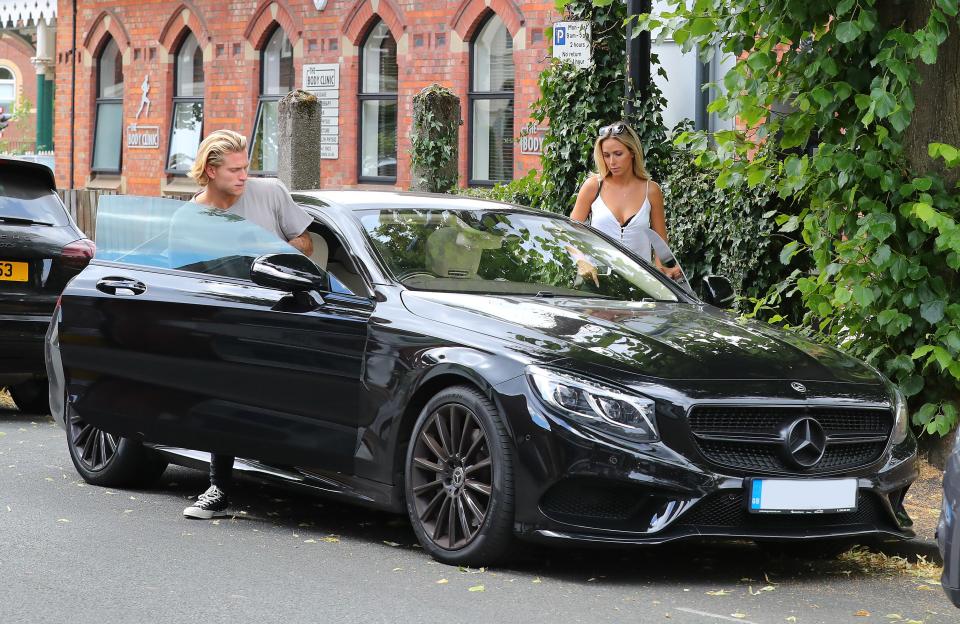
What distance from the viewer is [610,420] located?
6371 mm

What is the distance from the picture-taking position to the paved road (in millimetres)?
6070

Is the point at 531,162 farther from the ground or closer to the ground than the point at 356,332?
farther from the ground

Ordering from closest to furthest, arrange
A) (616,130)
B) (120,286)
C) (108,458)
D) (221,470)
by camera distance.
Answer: (221,470) < (120,286) < (108,458) < (616,130)

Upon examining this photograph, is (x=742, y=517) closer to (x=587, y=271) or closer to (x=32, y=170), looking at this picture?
(x=587, y=271)

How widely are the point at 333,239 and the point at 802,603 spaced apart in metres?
2.72

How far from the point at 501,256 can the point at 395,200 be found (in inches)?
24.3

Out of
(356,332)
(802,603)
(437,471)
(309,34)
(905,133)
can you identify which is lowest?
(802,603)

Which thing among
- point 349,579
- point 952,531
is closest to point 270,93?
point 349,579

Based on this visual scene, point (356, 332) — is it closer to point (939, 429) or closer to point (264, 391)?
point (264, 391)

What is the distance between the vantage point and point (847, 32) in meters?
8.62

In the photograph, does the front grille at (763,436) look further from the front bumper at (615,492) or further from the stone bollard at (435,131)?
the stone bollard at (435,131)

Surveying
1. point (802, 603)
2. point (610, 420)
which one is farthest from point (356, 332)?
point (802, 603)

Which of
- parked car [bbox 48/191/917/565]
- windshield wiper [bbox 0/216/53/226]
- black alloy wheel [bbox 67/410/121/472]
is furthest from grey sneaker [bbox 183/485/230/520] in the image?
windshield wiper [bbox 0/216/53/226]

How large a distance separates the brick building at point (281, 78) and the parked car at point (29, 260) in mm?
9312
